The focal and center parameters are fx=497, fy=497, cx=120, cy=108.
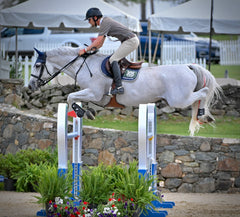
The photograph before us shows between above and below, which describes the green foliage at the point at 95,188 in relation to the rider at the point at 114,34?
below

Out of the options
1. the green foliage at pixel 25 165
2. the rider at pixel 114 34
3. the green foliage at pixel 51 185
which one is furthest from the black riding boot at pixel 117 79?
the green foliage at pixel 25 165

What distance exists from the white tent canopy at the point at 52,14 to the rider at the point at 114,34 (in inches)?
212

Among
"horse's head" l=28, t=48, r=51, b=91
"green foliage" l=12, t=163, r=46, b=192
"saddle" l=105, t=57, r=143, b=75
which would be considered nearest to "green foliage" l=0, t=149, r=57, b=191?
"green foliage" l=12, t=163, r=46, b=192

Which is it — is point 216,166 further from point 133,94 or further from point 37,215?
point 37,215

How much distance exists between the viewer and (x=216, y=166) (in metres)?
8.37

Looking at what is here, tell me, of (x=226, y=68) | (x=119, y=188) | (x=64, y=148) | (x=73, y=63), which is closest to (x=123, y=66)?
(x=73, y=63)

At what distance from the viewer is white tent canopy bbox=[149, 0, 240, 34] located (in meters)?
11.8

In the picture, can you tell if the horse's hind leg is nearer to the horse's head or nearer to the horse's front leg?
the horse's front leg

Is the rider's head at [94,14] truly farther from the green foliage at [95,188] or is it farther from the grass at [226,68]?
the grass at [226,68]

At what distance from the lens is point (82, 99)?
19.1ft

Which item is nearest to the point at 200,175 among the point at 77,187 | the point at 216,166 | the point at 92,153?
the point at 216,166

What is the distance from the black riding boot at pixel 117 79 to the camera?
5.82 m

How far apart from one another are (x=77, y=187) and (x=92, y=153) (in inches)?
122

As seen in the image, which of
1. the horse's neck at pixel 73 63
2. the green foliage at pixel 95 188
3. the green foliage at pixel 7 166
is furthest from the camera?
the green foliage at pixel 7 166
